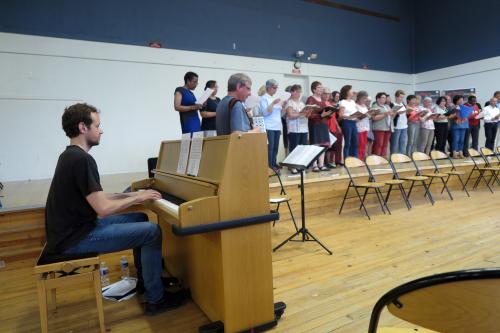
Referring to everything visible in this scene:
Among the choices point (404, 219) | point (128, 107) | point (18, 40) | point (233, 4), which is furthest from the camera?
point (233, 4)

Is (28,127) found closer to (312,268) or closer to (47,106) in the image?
(47,106)

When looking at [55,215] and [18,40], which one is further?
[18,40]

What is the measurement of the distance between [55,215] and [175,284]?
1070mm

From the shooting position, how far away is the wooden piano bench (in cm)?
172

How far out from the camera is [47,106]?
598 cm

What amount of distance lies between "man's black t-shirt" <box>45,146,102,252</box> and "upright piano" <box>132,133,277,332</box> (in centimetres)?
43

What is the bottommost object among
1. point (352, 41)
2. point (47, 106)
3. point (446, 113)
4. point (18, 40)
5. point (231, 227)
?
point (231, 227)

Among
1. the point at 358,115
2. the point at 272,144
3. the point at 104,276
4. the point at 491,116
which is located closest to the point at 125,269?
the point at 104,276

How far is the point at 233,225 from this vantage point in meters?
1.75

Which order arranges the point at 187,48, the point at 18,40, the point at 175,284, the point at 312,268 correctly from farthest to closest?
the point at 187,48
the point at 18,40
the point at 312,268
the point at 175,284

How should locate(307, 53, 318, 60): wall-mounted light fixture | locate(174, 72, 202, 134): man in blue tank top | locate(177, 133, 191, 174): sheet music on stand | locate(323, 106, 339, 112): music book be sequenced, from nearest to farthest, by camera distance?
locate(177, 133, 191, 174): sheet music on stand
locate(174, 72, 202, 134): man in blue tank top
locate(323, 106, 339, 112): music book
locate(307, 53, 318, 60): wall-mounted light fixture

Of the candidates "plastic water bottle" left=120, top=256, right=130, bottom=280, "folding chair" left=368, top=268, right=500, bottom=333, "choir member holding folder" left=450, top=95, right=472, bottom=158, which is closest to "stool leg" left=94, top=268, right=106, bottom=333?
"plastic water bottle" left=120, top=256, right=130, bottom=280

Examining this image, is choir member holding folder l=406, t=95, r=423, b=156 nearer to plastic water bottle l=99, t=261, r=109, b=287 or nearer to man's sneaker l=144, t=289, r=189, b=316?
man's sneaker l=144, t=289, r=189, b=316

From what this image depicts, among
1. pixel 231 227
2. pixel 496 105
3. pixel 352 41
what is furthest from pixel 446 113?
pixel 231 227
